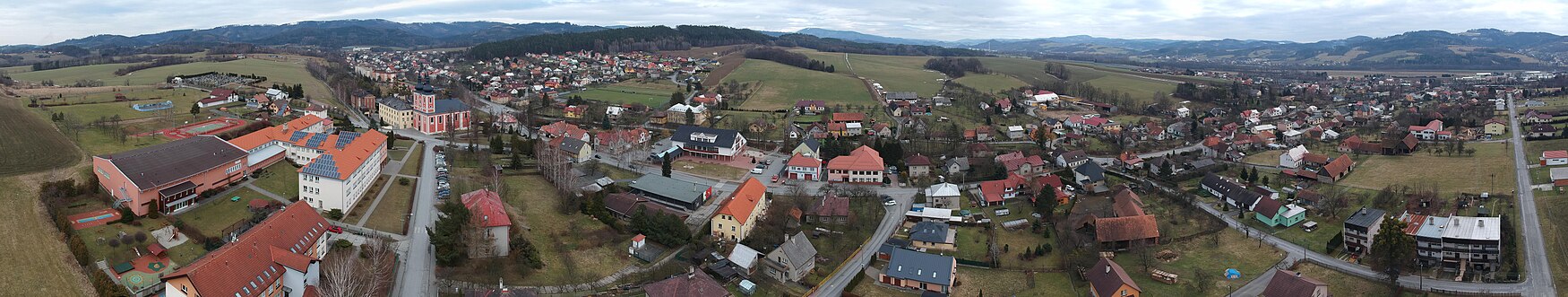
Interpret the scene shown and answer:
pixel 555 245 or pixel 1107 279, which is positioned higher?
pixel 555 245

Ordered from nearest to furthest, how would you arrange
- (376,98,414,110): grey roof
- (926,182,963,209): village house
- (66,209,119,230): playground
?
1. (66,209,119,230): playground
2. (926,182,963,209): village house
3. (376,98,414,110): grey roof

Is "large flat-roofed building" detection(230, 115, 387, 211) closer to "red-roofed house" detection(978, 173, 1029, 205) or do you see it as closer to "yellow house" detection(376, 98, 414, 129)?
"yellow house" detection(376, 98, 414, 129)

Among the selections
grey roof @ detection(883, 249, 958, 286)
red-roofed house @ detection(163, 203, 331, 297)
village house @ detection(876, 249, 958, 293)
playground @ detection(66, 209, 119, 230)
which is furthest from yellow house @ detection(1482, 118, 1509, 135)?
playground @ detection(66, 209, 119, 230)

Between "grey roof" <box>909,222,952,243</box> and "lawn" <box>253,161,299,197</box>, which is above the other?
"lawn" <box>253,161,299,197</box>

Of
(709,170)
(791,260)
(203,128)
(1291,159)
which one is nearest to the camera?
(791,260)

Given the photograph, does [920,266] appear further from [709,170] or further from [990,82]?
[990,82]

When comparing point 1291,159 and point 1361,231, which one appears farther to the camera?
point 1291,159

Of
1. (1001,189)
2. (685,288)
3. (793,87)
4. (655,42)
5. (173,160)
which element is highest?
(655,42)

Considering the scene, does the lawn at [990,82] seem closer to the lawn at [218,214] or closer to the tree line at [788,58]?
the tree line at [788,58]

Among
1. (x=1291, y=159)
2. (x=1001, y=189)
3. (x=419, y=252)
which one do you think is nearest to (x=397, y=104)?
(x=419, y=252)
